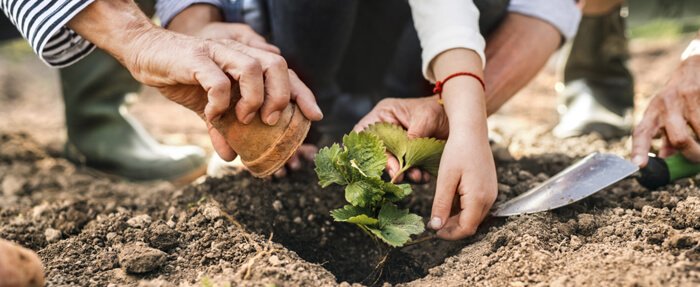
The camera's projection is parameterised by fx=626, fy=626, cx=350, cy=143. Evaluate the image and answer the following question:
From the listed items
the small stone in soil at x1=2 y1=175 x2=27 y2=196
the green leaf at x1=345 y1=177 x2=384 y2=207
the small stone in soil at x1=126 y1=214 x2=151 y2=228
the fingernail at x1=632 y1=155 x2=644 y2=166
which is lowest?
the small stone in soil at x1=2 y1=175 x2=27 y2=196

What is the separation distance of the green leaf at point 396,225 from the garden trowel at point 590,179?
0.89 feet

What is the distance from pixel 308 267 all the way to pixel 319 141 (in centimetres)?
92

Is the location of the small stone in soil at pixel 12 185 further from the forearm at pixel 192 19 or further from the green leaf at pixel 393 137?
the green leaf at pixel 393 137

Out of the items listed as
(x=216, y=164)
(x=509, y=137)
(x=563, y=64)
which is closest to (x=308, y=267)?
(x=216, y=164)

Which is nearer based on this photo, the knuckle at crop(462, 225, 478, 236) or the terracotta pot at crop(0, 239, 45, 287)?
the terracotta pot at crop(0, 239, 45, 287)

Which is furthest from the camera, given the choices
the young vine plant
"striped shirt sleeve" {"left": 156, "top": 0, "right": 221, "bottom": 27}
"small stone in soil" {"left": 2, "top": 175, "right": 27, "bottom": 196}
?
"small stone in soil" {"left": 2, "top": 175, "right": 27, "bottom": 196}

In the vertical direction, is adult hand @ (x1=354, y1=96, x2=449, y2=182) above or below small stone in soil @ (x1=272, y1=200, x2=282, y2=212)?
above

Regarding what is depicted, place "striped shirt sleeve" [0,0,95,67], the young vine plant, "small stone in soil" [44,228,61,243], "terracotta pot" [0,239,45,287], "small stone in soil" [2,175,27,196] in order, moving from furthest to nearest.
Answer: "small stone in soil" [2,175,27,196] < "small stone in soil" [44,228,61,243] < "striped shirt sleeve" [0,0,95,67] < the young vine plant < "terracotta pot" [0,239,45,287]

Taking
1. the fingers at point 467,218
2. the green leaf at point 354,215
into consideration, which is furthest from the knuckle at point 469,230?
the green leaf at point 354,215

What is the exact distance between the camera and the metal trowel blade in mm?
1658

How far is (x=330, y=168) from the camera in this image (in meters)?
1.58

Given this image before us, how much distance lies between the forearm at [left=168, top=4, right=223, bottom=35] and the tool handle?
1395 millimetres

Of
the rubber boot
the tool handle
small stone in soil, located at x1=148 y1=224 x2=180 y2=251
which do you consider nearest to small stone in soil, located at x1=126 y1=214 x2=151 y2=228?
small stone in soil, located at x1=148 y1=224 x2=180 y2=251

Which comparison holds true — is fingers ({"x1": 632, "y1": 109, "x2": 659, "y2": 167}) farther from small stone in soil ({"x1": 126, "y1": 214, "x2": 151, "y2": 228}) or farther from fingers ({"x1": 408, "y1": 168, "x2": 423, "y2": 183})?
small stone in soil ({"x1": 126, "y1": 214, "x2": 151, "y2": 228})
